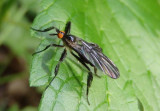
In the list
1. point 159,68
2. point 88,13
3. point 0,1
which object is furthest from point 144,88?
point 0,1

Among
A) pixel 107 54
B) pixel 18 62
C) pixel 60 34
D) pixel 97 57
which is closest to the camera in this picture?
pixel 97 57

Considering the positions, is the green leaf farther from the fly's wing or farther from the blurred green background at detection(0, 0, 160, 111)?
the fly's wing

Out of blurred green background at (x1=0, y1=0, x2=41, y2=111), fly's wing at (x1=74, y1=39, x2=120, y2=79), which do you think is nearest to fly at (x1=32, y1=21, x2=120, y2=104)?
fly's wing at (x1=74, y1=39, x2=120, y2=79)

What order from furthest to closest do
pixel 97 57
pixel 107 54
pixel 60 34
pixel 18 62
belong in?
pixel 18 62 < pixel 107 54 < pixel 60 34 < pixel 97 57

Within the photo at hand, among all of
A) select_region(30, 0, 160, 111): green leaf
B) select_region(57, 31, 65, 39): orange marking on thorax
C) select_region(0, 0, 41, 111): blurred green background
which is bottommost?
select_region(0, 0, 41, 111): blurred green background

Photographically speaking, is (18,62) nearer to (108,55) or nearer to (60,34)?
(60,34)

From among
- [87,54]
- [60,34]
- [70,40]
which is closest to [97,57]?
[87,54]
